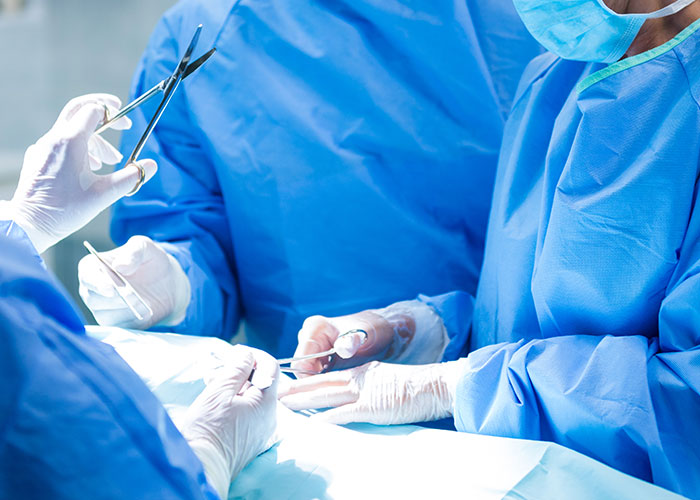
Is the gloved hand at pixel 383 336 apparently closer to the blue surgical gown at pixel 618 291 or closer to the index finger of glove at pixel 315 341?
the index finger of glove at pixel 315 341

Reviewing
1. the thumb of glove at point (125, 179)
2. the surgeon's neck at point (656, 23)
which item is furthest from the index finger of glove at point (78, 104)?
the surgeon's neck at point (656, 23)

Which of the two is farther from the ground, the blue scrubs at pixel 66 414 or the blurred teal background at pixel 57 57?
the blurred teal background at pixel 57 57

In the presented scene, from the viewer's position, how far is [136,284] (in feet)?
3.91

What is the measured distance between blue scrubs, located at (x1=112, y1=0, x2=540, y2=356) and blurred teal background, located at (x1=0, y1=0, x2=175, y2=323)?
678 millimetres

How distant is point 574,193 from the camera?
36.0 inches

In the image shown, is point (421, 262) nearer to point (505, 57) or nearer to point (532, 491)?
Result: point (505, 57)

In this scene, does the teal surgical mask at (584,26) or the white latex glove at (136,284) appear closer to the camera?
the teal surgical mask at (584,26)

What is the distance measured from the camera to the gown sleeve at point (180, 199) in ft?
4.43

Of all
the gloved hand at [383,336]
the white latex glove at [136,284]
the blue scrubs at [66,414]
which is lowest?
the gloved hand at [383,336]

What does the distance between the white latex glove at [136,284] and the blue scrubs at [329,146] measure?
0.07 meters

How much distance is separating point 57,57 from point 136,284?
1.17 meters

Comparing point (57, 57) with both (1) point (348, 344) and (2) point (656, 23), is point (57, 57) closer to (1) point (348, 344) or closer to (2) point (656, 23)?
(1) point (348, 344)

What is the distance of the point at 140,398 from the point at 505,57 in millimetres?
1058

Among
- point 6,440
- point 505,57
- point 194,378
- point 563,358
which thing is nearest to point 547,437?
point 563,358
